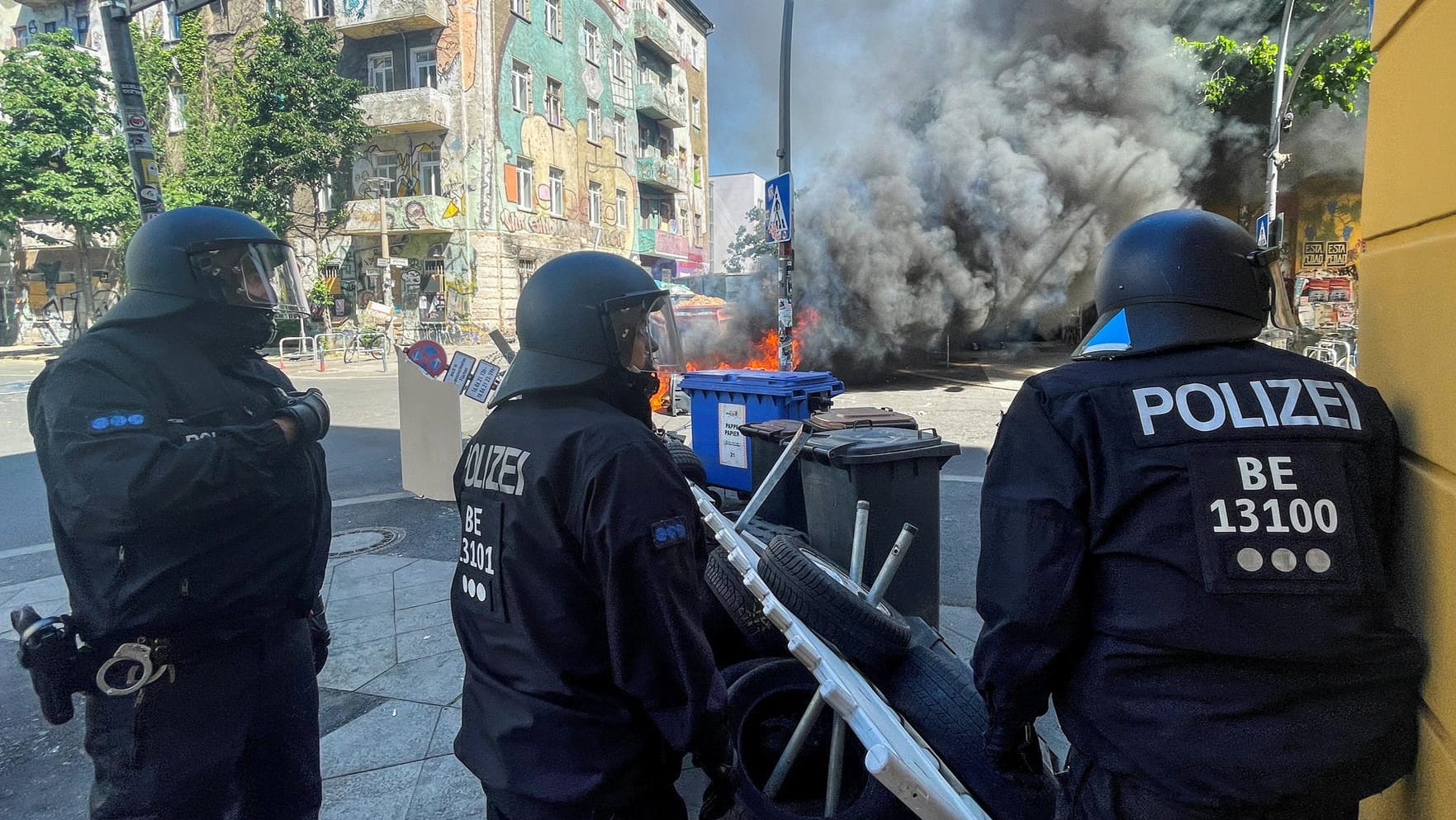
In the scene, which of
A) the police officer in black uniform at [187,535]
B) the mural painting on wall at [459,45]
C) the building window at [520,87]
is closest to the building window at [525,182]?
the building window at [520,87]

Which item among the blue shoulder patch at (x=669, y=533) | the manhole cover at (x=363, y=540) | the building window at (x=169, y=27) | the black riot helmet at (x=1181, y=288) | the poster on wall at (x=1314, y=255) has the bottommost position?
the manhole cover at (x=363, y=540)

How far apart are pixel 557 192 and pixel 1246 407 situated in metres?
30.3

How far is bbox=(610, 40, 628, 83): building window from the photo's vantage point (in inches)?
1319

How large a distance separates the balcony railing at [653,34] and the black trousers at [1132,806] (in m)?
38.1

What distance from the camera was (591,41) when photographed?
1254 inches

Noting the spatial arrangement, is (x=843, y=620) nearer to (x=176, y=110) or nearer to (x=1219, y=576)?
(x=1219, y=576)

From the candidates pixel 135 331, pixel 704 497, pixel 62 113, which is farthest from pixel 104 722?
pixel 62 113

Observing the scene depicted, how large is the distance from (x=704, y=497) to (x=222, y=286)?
211cm

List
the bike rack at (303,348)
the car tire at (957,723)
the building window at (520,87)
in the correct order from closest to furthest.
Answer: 1. the car tire at (957,723)
2. the bike rack at (303,348)
3. the building window at (520,87)

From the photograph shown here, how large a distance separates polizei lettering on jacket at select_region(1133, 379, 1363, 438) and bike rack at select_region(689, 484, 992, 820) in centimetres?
93

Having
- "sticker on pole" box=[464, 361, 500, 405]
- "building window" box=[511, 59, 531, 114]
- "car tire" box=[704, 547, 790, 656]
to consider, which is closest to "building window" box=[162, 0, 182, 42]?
"building window" box=[511, 59, 531, 114]

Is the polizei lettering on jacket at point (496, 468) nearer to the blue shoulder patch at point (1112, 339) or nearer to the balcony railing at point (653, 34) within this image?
the blue shoulder patch at point (1112, 339)

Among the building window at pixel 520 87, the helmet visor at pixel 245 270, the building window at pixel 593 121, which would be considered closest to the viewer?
the helmet visor at pixel 245 270

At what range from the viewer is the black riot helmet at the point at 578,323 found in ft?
6.08
